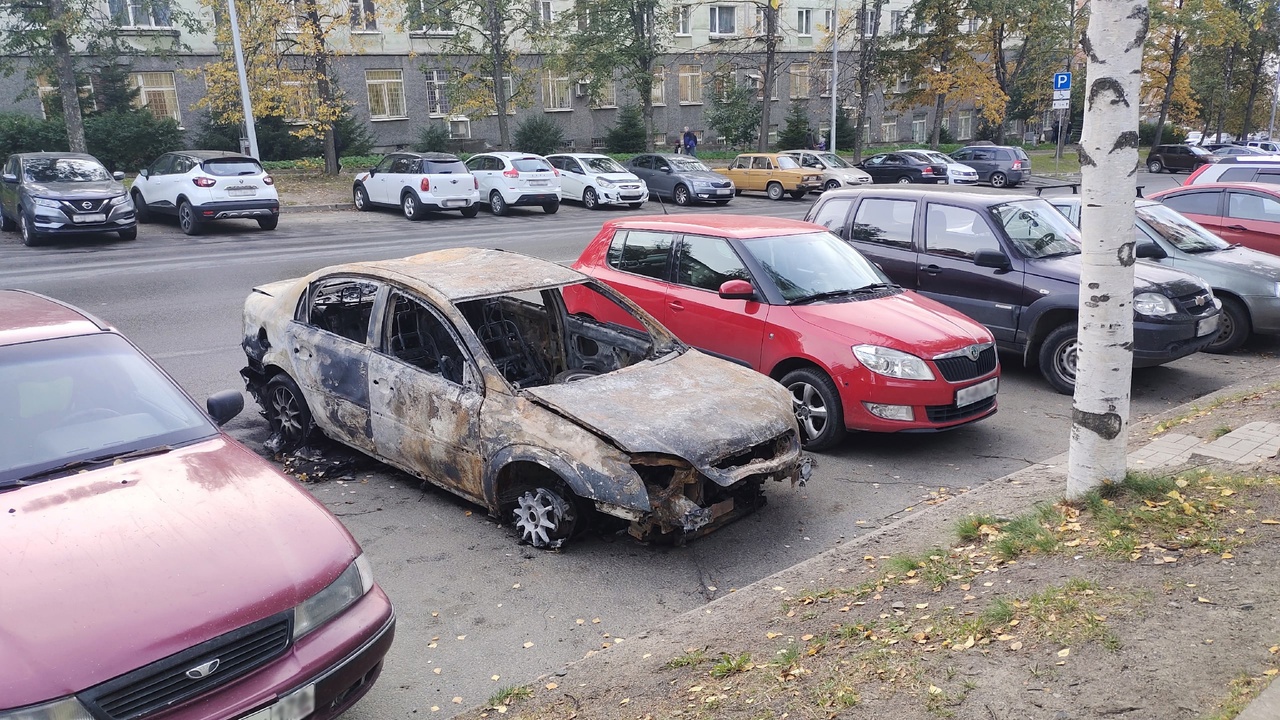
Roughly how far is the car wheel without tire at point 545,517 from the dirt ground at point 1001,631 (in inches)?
37.1

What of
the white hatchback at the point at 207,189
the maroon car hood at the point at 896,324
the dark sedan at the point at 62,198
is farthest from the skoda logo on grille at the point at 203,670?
the white hatchback at the point at 207,189

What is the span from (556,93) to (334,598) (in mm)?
44871

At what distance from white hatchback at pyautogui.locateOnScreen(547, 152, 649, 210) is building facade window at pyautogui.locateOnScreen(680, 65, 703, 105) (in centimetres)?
2232

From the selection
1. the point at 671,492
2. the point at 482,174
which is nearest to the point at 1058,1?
the point at 482,174

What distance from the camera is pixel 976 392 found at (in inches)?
285

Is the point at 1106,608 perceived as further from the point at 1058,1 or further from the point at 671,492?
the point at 1058,1

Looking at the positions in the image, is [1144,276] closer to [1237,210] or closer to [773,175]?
[1237,210]

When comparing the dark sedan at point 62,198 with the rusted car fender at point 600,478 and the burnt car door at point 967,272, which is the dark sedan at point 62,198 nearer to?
the burnt car door at point 967,272

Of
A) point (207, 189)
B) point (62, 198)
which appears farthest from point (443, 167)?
point (62, 198)

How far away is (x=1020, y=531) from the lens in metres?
4.88

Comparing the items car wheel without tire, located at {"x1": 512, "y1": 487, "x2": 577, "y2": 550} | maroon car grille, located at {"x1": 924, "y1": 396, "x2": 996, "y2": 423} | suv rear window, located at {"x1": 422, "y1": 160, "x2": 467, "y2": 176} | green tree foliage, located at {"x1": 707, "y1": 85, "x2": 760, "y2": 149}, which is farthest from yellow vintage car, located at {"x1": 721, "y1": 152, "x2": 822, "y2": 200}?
car wheel without tire, located at {"x1": 512, "y1": 487, "x2": 577, "y2": 550}

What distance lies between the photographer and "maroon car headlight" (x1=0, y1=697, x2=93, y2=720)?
Answer: 269cm

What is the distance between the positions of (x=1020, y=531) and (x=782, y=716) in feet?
6.86

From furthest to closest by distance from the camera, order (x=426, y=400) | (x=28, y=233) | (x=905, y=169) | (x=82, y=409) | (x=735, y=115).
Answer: (x=735, y=115)
(x=905, y=169)
(x=28, y=233)
(x=426, y=400)
(x=82, y=409)
